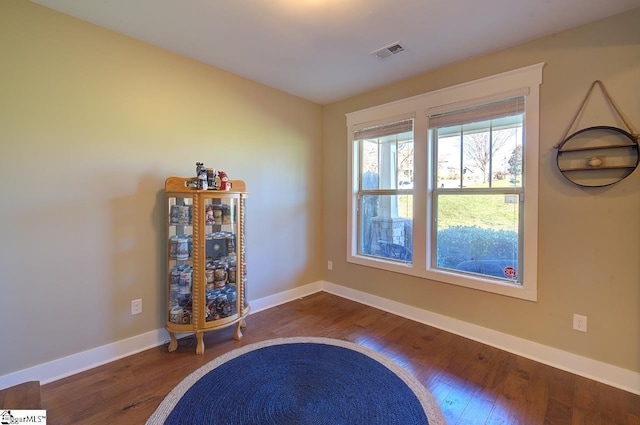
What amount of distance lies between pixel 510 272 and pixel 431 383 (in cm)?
124

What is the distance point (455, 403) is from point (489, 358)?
73 cm

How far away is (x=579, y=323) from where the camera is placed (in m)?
2.13

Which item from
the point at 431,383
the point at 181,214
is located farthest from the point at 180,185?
the point at 431,383

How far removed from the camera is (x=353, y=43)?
2369 millimetres

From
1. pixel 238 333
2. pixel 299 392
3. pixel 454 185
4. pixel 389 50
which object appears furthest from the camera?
pixel 454 185

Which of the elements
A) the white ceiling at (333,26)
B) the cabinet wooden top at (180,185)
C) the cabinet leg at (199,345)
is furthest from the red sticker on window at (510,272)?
the cabinet leg at (199,345)

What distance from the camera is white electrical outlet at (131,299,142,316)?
2369 millimetres

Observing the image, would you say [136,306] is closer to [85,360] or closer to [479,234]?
[85,360]

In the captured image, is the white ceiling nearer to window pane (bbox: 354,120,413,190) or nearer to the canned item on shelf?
window pane (bbox: 354,120,413,190)

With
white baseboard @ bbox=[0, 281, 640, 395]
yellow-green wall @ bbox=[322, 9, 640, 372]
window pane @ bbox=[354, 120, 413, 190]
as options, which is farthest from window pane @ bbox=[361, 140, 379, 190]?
white baseboard @ bbox=[0, 281, 640, 395]

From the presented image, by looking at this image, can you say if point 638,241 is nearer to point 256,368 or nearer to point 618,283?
point 618,283

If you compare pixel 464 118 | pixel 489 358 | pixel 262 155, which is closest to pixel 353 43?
pixel 464 118

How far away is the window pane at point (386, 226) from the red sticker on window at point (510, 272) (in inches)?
35.7

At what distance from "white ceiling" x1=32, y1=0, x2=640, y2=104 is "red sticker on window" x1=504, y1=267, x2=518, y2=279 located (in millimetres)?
→ 1952
